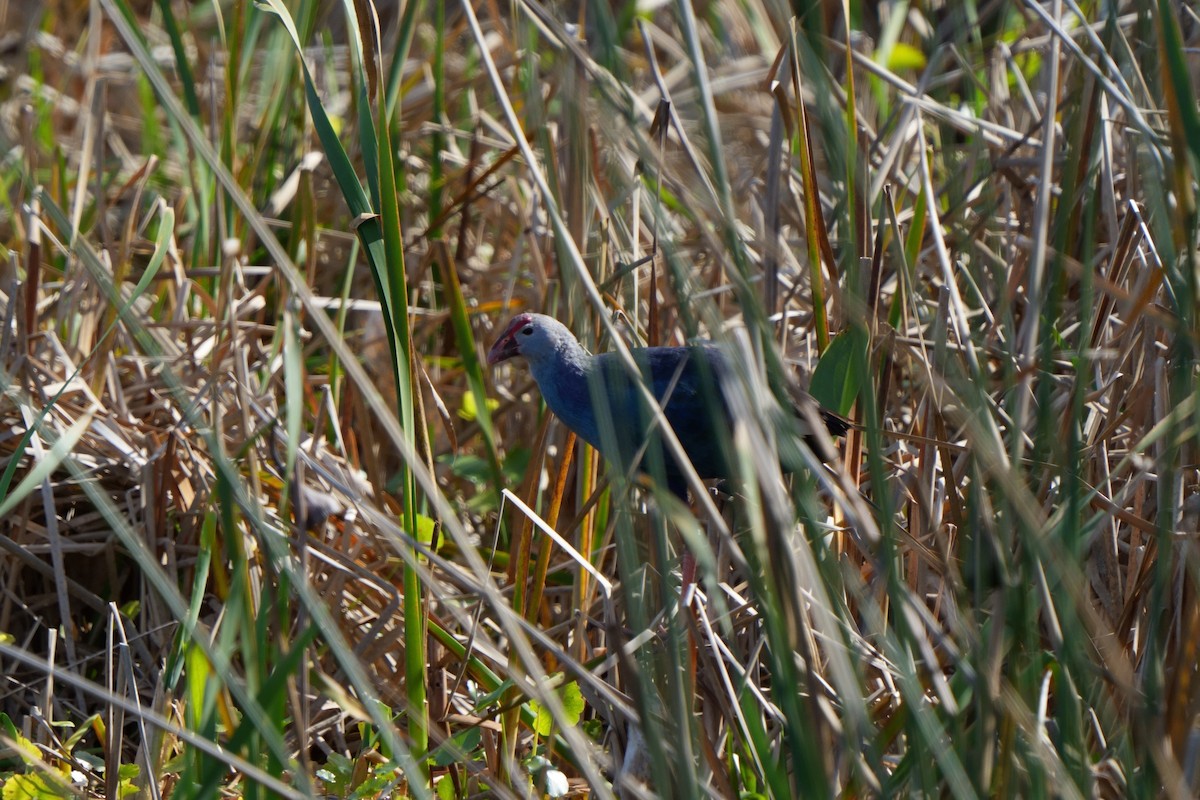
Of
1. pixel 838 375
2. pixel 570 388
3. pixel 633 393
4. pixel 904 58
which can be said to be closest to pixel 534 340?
pixel 570 388

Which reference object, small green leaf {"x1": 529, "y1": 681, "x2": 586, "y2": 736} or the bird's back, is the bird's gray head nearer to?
the bird's back

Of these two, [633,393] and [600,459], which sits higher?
[633,393]

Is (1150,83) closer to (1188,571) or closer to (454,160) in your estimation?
(1188,571)

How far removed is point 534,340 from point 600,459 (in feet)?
0.78

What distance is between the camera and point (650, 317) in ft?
6.64

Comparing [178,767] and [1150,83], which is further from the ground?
[1150,83]

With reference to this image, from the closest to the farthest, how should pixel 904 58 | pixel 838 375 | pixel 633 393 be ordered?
pixel 838 375, pixel 633 393, pixel 904 58

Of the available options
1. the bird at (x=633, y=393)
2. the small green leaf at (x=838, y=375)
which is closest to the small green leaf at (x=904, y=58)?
the bird at (x=633, y=393)

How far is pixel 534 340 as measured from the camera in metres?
2.09

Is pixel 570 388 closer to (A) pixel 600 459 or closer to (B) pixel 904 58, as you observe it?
(A) pixel 600 459

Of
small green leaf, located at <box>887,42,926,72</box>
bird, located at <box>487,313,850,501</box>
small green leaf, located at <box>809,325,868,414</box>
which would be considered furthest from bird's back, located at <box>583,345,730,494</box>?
small green leaf, located at <box>887,42,926,72</box>

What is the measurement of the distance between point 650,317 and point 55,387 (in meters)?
1.13

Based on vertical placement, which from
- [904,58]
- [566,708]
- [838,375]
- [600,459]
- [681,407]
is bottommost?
[566,708]

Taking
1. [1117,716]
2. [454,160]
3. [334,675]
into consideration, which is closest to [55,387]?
[334,675]
